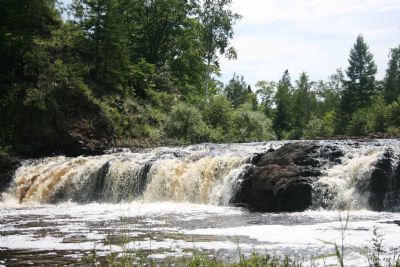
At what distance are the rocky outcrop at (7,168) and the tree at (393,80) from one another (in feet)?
195

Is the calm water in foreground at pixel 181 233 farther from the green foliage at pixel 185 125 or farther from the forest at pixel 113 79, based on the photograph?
the green foliage at pixel 185 125

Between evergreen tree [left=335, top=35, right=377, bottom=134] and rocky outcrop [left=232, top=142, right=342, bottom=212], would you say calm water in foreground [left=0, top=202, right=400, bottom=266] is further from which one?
evergreen tree [left=335, top=35, right=377, bottom=134]

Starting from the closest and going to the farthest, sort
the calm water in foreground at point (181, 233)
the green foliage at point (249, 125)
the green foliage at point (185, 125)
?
the calm water in foreground at point (181, 233) < the green foliage at point (185, 125) < the green foliage at point (249, 125)

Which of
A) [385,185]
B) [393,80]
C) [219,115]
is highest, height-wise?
[393,80]

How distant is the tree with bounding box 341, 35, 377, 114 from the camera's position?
6650 centimetres

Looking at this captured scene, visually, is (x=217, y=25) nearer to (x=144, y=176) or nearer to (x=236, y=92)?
(x=144, y=176)

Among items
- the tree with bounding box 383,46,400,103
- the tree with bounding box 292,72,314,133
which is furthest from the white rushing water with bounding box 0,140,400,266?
the tree with bounding box 292,72,314,133

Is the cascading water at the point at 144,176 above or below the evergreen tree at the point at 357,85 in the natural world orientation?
below

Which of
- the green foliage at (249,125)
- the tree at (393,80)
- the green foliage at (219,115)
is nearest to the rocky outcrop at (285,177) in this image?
the green foliage at (219,115)

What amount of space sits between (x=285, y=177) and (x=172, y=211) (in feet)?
12.4

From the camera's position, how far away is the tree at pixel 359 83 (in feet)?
218

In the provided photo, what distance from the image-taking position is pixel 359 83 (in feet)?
221

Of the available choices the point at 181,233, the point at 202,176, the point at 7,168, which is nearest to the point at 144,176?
the point at 202,176

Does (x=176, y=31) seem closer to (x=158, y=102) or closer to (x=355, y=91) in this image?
(x=158, y=102)
